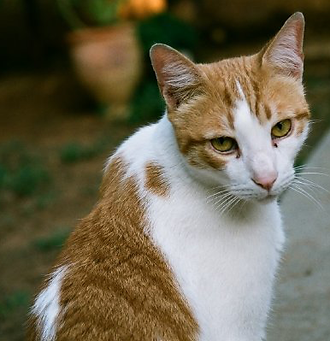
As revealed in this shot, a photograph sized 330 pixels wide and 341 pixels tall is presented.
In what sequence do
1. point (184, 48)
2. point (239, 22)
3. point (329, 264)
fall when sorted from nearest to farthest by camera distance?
point (329, 264) → point (184, 48) → point (239, 22)

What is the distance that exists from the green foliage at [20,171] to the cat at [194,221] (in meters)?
4.78

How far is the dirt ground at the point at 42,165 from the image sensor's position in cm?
591

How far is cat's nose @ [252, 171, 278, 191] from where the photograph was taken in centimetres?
268

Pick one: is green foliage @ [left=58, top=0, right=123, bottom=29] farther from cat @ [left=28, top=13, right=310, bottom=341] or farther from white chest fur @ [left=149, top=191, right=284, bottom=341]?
white chest fur @ [left=149, top=191, right=284, bottom=341]

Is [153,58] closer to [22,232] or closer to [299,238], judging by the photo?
[299,238]

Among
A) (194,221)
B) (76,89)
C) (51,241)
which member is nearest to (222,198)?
(194,221)

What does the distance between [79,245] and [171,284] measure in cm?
39

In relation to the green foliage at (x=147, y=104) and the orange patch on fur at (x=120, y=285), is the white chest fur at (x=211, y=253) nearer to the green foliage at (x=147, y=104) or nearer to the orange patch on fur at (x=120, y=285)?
the orange patch on fur at (x=120, y=285)

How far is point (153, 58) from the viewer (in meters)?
2.82

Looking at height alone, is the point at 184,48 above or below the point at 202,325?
below

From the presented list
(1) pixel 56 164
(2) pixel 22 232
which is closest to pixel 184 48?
(1) pixel 56 164

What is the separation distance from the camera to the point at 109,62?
9.64 m

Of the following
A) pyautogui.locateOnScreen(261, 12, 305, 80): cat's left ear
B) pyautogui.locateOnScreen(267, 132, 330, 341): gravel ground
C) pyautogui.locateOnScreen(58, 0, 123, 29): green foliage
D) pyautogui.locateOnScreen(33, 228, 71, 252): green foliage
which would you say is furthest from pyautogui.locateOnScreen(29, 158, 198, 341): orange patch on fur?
pyautogui.locateOnScreen(58, 0, 123, 29): green foliage

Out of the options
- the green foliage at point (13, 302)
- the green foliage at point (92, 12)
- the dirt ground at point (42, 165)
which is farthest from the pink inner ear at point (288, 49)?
the green foliage at point (92, 12)
